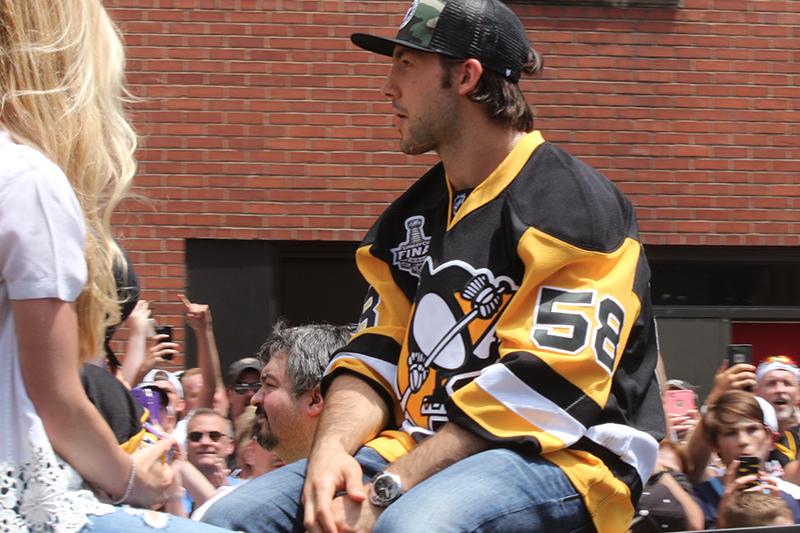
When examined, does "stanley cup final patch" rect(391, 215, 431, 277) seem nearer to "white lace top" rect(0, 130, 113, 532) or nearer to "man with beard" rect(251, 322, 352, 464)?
"man with beard" rect(251, 322, 352, 464)

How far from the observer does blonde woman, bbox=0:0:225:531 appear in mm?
2084

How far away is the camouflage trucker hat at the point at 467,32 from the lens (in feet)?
9.70

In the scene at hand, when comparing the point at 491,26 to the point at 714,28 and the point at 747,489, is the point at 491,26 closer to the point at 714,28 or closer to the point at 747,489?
the point at 747,489

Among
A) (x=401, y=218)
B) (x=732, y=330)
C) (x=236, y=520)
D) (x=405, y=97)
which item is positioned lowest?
(x=732, y=330)

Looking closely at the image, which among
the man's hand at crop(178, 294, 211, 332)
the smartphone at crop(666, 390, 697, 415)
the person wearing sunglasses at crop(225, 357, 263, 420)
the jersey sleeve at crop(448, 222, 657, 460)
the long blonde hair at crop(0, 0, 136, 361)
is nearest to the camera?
the long blonde hair at crop(0, 0, 136, 361)

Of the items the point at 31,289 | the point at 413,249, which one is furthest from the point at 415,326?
the point at 31,289

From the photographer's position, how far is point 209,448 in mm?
5387

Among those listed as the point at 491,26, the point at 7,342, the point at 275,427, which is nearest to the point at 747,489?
the point at 275,427

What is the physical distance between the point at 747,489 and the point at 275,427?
5.97ft

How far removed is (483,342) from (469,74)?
65 centimetres

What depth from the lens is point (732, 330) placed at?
8.41 metres

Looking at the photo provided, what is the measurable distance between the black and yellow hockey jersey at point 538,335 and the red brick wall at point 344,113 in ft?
15.5

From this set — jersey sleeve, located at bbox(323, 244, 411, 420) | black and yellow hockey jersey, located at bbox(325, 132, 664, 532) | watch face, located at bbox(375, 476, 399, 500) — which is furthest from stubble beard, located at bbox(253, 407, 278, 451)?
watch face, located at bbox(375, 476, 399, 500)

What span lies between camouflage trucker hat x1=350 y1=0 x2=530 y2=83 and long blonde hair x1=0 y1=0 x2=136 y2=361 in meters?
0.87
